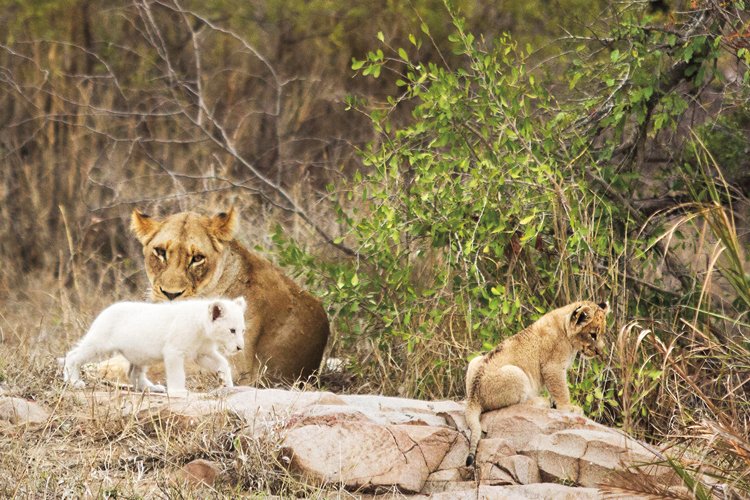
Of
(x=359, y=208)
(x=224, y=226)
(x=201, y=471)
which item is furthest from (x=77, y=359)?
(x=359, y=208)

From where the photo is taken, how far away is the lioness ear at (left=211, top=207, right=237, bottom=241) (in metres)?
8.69

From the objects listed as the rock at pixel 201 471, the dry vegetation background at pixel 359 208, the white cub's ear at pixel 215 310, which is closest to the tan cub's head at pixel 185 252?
the dry vegetation background at pixel 359 208

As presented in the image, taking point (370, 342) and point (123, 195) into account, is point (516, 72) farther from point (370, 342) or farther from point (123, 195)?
point (123, 195)

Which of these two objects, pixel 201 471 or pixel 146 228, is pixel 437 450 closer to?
pixel 201 471

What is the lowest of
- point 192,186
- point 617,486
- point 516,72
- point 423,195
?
point 192,186

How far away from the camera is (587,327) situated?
6820 millimetres

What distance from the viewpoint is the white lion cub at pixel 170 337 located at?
7469 millimetres

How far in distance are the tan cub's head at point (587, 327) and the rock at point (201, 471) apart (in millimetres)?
2015

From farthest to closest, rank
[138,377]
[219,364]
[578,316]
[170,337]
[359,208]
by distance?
[359,208] → [138,377] → [219,364] → [170,337] → [578,316]

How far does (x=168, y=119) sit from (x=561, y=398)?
10475 mm

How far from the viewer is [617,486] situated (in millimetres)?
5723

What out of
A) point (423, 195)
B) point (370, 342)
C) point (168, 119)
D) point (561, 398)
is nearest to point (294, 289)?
point (370, 342)

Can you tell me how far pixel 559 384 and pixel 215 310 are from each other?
202cm

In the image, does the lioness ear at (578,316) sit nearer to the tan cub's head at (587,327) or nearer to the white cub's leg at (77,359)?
the tan cub's head at (587,327)
